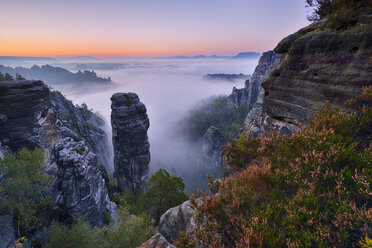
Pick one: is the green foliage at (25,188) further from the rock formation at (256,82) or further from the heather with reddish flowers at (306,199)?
the rock formation at (256,82)

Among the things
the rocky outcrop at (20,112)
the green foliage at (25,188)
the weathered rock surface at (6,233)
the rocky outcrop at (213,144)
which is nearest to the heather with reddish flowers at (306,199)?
the weathered rock surface at (6,233)

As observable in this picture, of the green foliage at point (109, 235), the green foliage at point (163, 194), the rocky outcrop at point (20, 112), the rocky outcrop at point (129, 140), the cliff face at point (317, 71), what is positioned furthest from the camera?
the rocky outcrop at point (129, 140)

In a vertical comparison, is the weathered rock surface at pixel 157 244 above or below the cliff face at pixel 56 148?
above

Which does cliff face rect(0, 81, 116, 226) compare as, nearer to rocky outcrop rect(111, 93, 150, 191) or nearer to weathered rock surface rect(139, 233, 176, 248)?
rocky outcrop rect(111, 93, 150, 191)

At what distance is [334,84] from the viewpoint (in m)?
9.08

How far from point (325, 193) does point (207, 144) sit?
109 meters

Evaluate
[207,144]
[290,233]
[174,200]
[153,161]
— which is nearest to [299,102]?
[290,233]

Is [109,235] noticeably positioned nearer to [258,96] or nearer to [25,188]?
[25,188]

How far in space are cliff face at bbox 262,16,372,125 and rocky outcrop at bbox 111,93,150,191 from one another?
30.7 metres

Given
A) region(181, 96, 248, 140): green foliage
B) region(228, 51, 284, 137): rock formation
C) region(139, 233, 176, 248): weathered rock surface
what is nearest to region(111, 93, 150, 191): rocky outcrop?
region(228, 51, 284, 137): rock formation

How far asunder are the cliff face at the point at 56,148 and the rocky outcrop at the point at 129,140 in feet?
31.0

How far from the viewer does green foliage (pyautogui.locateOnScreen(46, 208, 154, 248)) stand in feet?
45.1

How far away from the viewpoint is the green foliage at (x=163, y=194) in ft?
63.9

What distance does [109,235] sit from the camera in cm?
1435
